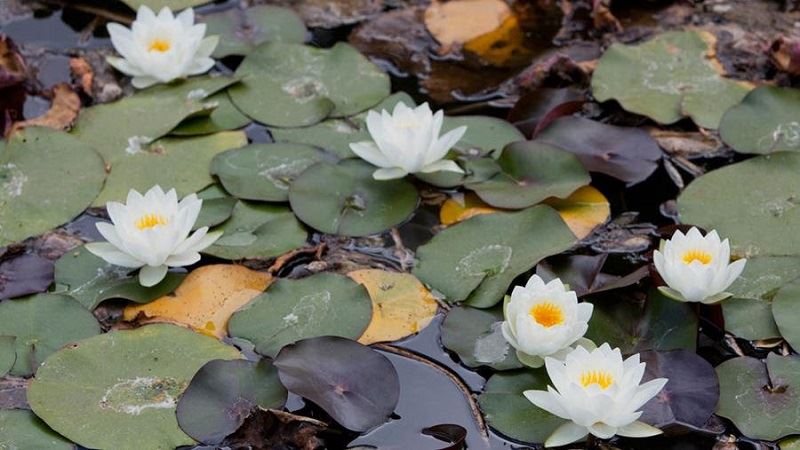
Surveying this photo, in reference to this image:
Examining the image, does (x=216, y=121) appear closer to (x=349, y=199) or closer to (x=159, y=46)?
(x=159, y=46)

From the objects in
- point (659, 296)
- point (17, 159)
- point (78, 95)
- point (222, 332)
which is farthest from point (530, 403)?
point (78, 95)

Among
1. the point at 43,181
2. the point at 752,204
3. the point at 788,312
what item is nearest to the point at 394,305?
the point at 788,312

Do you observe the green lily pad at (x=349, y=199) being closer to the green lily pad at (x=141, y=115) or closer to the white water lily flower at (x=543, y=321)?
the green lily pad at (x=141, y=115)

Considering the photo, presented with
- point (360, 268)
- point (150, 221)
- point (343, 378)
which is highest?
point (150, 221)

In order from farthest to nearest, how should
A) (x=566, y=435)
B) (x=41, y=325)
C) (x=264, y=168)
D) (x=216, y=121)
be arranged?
(x=216, y=121), (x=264, y=168), (x=41, y=325), (x=566, y=435)

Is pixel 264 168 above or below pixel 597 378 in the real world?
below

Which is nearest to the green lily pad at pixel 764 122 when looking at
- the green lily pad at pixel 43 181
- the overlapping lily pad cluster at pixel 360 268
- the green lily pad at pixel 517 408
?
the overlapping lily pad cluster at pixel 360 268

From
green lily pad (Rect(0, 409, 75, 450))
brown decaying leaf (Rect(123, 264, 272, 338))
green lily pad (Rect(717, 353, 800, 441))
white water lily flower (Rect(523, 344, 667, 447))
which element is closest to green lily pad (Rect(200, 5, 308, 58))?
brown decaying leaf (Rect(123, 264, 272, 338))
